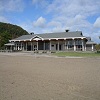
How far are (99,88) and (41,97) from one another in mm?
2436

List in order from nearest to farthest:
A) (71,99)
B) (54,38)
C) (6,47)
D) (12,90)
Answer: (71,99) → (12,90) → (54,38) → (6,47)

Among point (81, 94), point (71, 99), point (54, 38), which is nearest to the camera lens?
point (71, 99)

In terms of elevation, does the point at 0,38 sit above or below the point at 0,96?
above

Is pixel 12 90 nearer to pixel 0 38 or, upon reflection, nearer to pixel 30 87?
pixel 30 87

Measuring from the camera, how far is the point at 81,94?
572 cm

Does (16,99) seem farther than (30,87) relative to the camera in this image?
No

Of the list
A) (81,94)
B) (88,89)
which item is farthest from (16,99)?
(88,89)

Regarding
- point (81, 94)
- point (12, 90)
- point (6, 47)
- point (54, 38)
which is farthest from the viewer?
point (6, 47)

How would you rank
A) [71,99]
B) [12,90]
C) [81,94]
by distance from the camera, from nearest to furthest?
[71,99], [81,94], [12,90]

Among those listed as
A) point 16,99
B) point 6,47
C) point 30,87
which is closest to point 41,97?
point 16,99

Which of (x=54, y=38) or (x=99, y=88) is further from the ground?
(x=54, y=38)

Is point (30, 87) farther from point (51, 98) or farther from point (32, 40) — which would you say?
point (32, 40)

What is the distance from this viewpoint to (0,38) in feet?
204

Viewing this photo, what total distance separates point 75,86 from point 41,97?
190 cm
